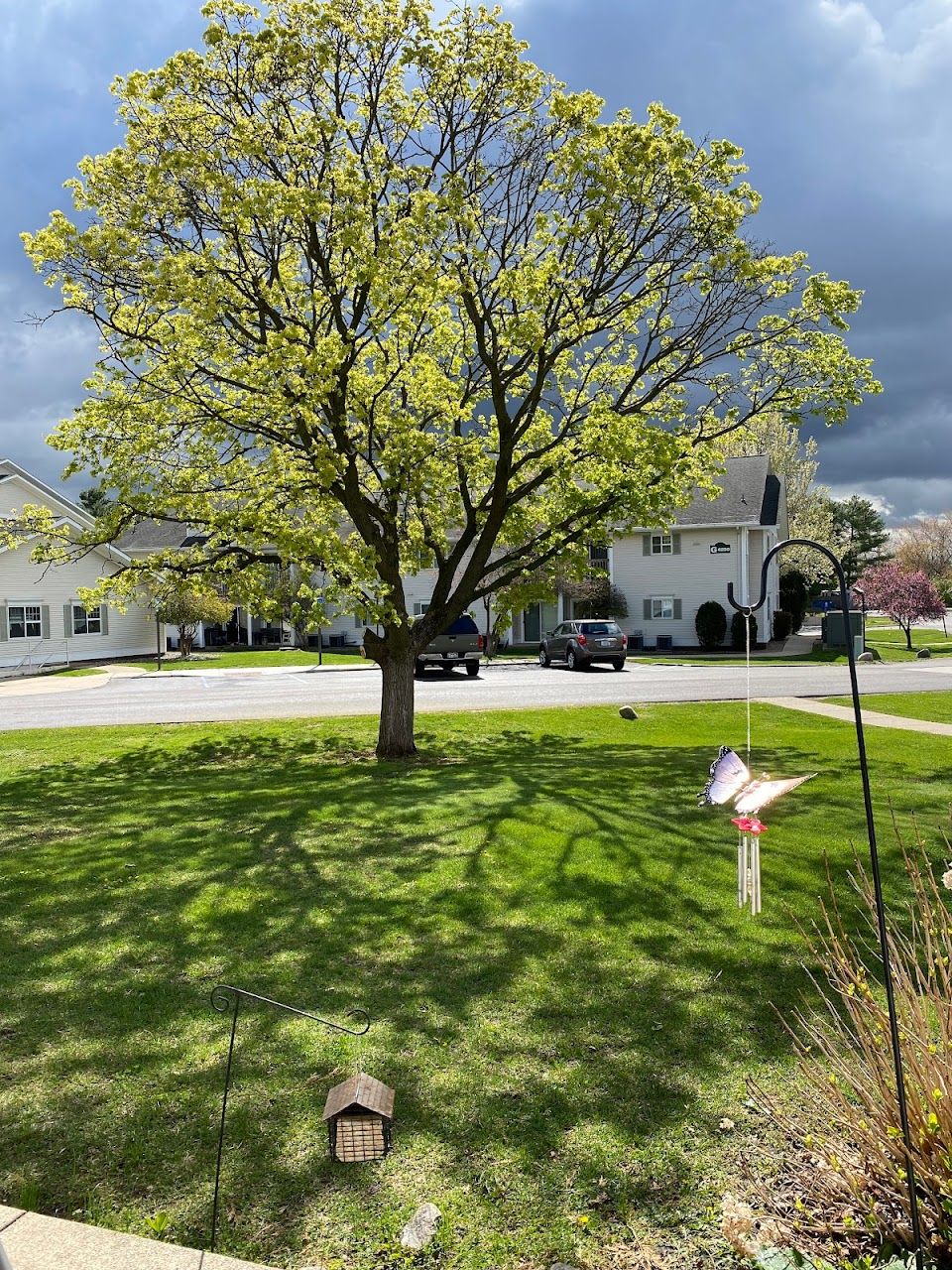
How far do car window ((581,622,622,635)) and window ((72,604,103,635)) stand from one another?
61.0ft

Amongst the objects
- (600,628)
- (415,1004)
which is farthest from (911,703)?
(415,1004)

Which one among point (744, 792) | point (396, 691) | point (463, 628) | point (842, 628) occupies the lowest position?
point (396, 691)

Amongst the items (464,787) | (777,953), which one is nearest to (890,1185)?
(777,953)

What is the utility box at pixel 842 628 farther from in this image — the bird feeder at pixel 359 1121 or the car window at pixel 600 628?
the car window at pixel 600 628

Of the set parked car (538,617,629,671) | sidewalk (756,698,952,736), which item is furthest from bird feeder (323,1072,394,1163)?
parked car (538,617,629,671)

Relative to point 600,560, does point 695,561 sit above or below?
below

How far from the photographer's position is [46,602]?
112ft

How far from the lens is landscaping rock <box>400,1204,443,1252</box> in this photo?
297 cm

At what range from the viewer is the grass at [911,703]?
17.3 m

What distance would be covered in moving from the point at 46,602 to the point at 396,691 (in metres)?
25.6

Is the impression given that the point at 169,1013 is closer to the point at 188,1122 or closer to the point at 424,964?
the point at 188,1122

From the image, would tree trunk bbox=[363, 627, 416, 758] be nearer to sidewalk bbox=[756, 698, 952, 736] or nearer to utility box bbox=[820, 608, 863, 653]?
sidewalk bbox=[756, 698, 952, 736]

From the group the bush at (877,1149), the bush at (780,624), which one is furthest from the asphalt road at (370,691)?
the bush at (877,1149)

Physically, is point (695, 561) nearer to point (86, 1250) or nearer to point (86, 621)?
point (86, 621)
